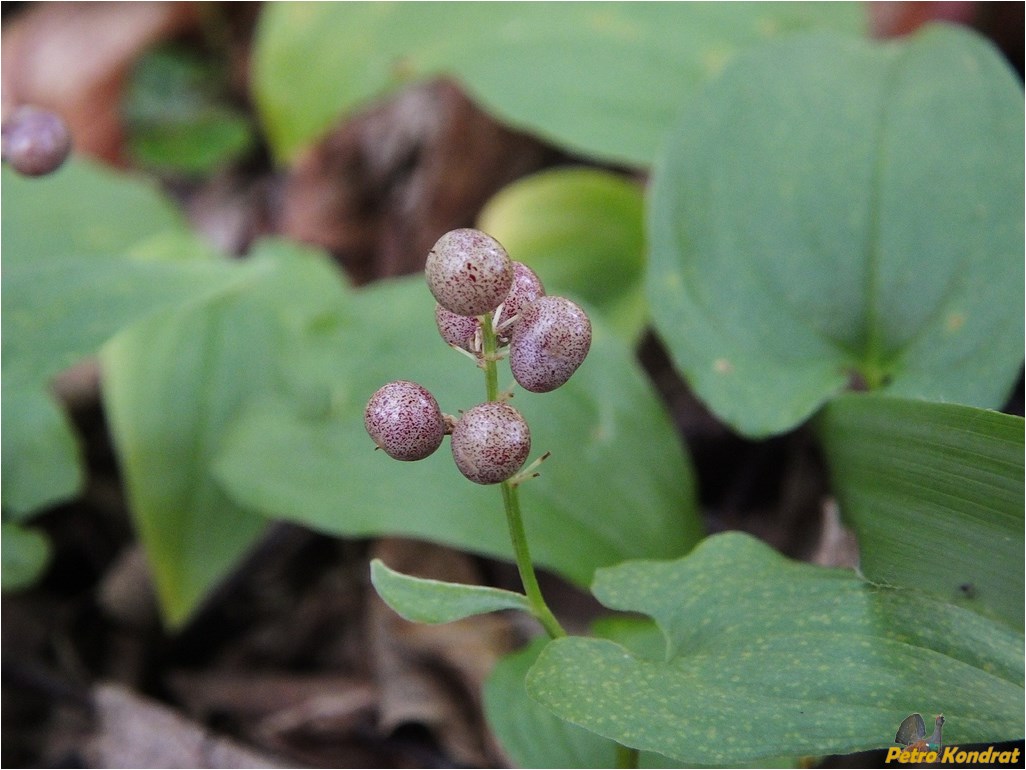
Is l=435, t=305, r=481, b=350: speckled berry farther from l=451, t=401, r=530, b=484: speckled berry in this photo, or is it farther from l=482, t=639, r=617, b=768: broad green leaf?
l=482, t=639, r=617, b=768: broad green leaf

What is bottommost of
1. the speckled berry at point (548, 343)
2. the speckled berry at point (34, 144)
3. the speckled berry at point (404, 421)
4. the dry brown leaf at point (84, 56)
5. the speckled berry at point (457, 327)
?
the dry brown leaf at point (84, 56)

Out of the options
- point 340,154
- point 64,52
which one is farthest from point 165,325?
point 64,52

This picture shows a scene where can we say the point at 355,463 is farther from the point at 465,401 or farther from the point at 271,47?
the point at 271,47

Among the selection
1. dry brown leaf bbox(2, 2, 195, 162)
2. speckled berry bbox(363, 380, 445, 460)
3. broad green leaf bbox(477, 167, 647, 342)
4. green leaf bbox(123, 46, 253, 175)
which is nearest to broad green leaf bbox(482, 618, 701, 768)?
speckled berry bbox(363, 380, 445, 460)

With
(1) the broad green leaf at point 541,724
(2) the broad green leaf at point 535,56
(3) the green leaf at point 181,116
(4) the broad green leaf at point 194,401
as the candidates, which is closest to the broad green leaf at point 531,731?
(1) the broad green leaf at point 541,724

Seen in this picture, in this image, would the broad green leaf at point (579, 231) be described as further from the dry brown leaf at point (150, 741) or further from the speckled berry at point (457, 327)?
the speckled berry at point (457, 327)

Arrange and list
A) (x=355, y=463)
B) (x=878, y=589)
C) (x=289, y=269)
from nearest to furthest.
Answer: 1. (x=878, y=589)
2. (x=355, y=463)
3. (x=289, y=269)
